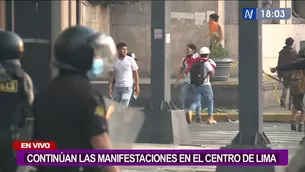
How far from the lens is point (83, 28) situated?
180 inches

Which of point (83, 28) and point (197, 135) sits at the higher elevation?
point (83, 28)

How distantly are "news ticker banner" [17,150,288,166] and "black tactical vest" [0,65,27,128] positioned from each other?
105cm

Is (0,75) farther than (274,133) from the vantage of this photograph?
No

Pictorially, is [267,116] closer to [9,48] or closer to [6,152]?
[9,48]

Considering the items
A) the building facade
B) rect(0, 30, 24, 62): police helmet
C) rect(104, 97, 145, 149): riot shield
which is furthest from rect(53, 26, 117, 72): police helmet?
the building facade

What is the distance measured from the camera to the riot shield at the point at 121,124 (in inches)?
171

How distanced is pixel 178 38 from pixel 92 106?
20.2m

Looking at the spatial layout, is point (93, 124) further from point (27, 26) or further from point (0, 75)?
point (27, 26)

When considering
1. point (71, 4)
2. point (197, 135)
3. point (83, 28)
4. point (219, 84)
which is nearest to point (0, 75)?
point (83, 28)

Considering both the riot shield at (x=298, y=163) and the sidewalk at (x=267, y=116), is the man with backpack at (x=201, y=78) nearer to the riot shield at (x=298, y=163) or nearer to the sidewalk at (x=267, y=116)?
the sidewalk at (x=267, y=116)

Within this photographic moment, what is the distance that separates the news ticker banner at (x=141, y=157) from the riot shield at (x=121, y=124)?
3.2 inches

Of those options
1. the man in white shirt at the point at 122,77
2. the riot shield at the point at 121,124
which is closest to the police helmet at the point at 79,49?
the riot shield at the point at 121,124

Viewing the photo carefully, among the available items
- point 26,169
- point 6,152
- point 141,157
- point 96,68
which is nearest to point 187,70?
point 6,152

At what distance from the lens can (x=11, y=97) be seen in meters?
6.25
